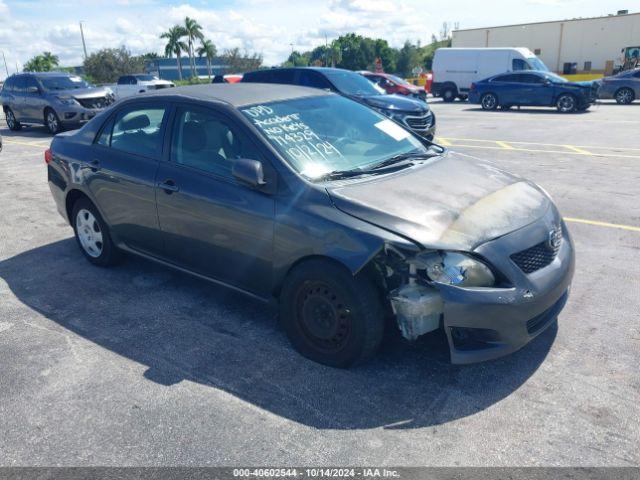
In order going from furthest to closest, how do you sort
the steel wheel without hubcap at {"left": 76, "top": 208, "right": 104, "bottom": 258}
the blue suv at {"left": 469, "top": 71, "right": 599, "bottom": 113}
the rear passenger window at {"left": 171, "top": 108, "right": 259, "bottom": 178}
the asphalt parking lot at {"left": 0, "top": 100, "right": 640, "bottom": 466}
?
the blue suv at {"left": 469, "top": 71, "right": 599, "bottom": 113} < the steel wheel without hubcap at {"left": 76, "top": 208, "right": 104, "bottom": 258} < the rear passenger window at {"left": 171, "top": 108, "right": 259, "bottom": 178} < the asphalt parking lot at {"left": 0, "top": 100, "right": 640, "bottom": 466}

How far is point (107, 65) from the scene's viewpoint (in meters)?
57.7

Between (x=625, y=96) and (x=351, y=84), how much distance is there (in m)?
14.4

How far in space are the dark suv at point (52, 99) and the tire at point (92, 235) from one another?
11.2 meters

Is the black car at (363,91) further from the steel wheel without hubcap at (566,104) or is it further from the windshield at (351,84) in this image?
the steel wheel without hubcap at (566,104)

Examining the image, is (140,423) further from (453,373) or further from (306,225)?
(453,373)

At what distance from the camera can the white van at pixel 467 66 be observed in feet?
82.8

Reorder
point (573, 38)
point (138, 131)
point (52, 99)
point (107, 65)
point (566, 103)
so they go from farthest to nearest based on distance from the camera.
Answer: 1. point (107, 65)
2. point (573, 38)
3. point (566, 103)
4. point (52, 99)
5. point (138, 131)

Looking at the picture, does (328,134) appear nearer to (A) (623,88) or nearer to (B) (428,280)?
(B) (428,280)

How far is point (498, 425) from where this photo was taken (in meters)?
2.97

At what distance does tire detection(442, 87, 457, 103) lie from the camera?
88.4 feet

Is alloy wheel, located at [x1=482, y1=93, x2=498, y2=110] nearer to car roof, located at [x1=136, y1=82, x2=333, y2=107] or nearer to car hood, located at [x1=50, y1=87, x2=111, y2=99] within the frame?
car hood, located at [x1=50, y1=87, x2=111, y2=99]

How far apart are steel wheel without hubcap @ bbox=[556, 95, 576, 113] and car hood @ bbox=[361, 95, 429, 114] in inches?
376

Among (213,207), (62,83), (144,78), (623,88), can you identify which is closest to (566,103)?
(623,88)

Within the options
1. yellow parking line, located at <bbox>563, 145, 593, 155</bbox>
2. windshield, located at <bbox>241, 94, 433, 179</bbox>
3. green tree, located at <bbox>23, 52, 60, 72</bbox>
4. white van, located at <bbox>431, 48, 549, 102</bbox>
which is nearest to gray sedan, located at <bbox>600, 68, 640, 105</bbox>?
white van, located at <bbox>431, 48, 549, 102</bbox>
